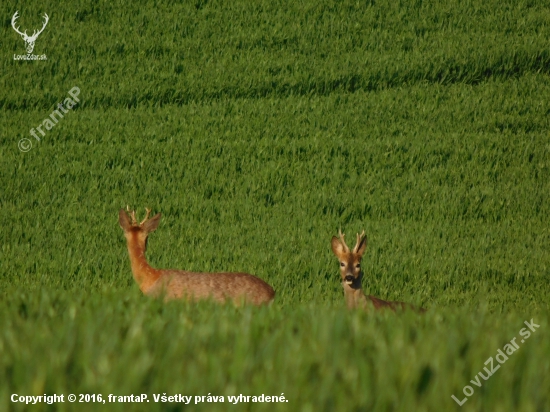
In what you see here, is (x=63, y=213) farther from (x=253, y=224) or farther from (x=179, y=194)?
(x=253, y=224)

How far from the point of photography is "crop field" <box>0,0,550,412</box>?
12.2 ft

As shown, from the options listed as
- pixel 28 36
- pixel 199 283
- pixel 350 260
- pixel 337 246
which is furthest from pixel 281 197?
pixel 28 36

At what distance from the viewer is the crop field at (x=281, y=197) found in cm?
373

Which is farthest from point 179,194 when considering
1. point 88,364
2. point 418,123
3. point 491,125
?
point 88,364

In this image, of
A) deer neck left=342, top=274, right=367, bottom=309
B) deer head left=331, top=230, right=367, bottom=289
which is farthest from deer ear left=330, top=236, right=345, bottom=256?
deer neck left=342, top=274, right=367, bottom=309

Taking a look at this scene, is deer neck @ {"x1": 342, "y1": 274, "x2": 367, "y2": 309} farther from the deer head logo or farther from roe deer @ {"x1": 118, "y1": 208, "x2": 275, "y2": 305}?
the deer head logo

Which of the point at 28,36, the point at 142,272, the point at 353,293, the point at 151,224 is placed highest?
the point at 28,36

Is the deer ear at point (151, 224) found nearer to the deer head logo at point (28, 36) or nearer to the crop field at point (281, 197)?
the crop field at point (281, 197)

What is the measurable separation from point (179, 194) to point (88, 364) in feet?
31.6

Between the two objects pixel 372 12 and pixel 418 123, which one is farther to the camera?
pixel 372 12

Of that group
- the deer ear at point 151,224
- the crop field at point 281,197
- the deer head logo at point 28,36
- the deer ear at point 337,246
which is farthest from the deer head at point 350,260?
the deer head logo at point 28,36

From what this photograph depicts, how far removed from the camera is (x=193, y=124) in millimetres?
16281

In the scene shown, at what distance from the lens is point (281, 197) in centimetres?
1330

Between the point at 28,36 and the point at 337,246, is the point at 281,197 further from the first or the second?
the point at 28,36
